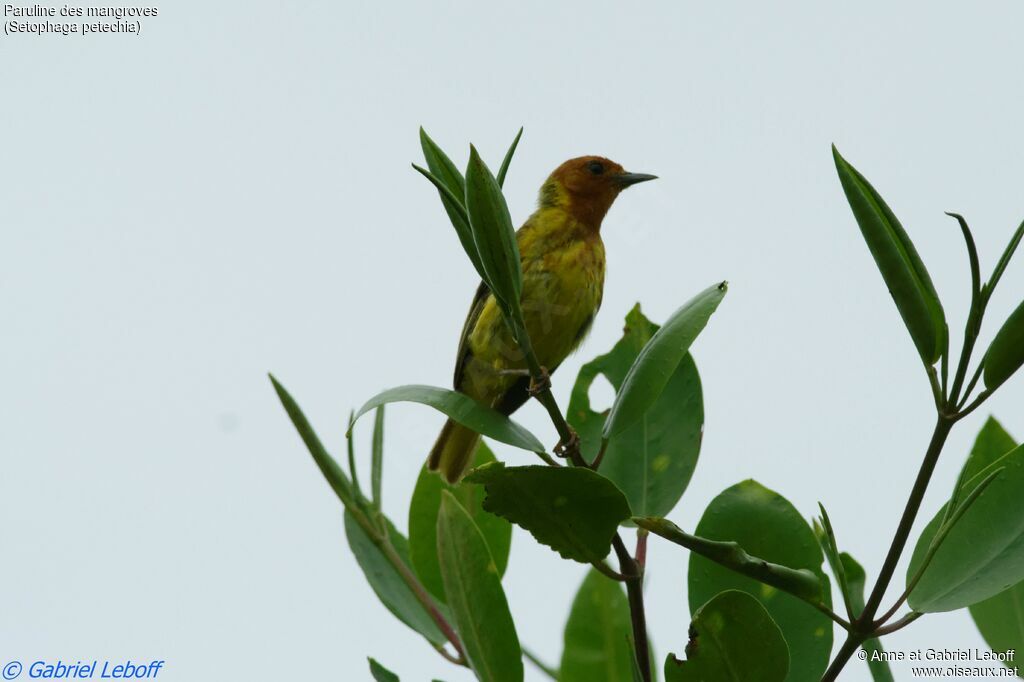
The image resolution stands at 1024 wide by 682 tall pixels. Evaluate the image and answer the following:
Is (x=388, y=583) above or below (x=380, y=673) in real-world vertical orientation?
above

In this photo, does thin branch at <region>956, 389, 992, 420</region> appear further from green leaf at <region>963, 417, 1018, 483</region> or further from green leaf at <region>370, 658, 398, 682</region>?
green leaf at <region>370, 658, 398, 682</region>

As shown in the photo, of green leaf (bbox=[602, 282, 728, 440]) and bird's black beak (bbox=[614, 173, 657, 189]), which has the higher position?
bird's black beak (bbox=[614, 173, 657, 189])

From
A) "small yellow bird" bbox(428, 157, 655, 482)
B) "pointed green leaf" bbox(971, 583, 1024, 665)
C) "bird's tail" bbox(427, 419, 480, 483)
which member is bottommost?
"pointed green leaf" bbox(971, 583, 1024, 665)

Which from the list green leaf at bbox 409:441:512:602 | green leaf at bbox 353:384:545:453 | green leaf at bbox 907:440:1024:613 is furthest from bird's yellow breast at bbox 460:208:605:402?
green leaf at bbox 907:440:1024:613

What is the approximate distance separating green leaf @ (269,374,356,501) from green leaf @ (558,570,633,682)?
571 millimetres

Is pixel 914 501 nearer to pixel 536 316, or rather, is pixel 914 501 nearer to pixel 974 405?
pixel 974 405

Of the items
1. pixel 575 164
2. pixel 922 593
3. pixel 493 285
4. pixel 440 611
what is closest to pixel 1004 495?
pixel 922 593

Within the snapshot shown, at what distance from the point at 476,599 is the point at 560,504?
297 mm

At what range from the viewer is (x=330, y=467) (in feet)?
7.52

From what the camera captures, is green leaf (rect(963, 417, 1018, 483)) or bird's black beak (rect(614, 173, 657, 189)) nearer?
green leaf (rect(963, 417, 1018, 483))

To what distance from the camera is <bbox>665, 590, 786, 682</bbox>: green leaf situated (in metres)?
1.75

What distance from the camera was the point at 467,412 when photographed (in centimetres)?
199

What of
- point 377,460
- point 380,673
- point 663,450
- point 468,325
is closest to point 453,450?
point 468,325

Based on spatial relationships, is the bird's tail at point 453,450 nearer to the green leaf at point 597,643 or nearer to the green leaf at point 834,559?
the green leaf at point 597,643
